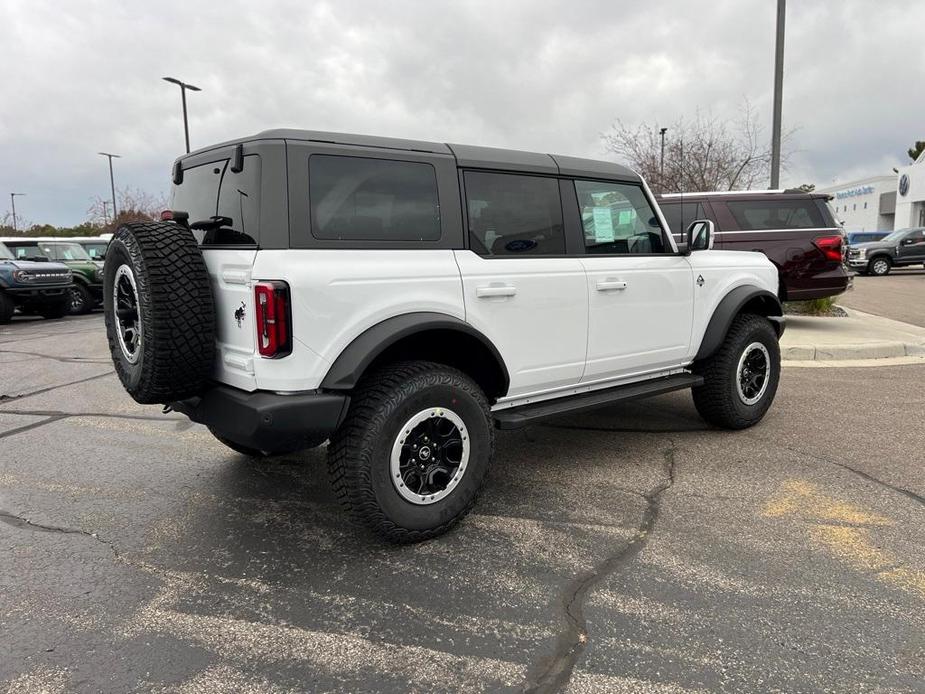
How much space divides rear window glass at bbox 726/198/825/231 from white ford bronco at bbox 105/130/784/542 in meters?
6.18

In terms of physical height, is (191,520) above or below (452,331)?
below

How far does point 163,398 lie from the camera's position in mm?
3119

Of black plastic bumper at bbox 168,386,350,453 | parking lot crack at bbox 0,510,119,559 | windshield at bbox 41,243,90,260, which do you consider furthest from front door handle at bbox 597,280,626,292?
windshield at bbox 41,243,90,260

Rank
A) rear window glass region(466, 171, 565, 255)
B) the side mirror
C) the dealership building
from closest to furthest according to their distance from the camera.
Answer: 1. rear window glass region(466, 171, 565, 255)
2. the side mirror
3. the dealership building

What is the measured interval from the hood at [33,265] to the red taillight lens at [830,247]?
1427cm

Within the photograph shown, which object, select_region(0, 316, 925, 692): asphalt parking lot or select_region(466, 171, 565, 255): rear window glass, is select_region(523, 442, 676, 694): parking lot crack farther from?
select_region(466, 171, 565, 255): rear window glass

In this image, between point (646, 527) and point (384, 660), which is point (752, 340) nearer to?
point (646, 527)

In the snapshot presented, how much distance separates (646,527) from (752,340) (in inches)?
87.6

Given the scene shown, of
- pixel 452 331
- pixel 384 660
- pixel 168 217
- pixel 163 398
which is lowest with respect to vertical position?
pixel 384 660

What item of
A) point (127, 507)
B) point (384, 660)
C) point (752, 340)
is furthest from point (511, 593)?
point (752, 340)

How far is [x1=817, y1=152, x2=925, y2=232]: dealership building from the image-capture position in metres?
41.7

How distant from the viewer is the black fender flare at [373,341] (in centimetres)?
292

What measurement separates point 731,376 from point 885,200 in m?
57.9

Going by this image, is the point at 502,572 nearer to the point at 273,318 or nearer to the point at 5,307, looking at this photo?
the point at 273,318
